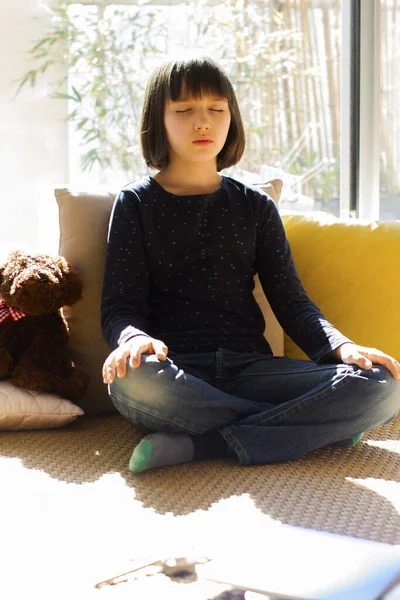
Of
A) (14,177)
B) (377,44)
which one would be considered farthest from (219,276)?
(377,44)

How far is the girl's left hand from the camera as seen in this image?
131cm

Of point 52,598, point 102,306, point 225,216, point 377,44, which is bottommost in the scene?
point 52,598

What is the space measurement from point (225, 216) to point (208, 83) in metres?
0.26

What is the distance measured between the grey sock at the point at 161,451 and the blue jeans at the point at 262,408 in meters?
0.03

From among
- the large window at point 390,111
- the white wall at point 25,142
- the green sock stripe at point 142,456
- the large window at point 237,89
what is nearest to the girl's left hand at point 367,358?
the green sock stripe at point 142,456

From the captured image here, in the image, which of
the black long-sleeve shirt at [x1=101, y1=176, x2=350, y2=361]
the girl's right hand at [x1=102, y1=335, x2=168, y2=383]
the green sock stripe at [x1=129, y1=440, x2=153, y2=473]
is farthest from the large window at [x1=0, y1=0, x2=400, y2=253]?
the green sock stripe at [x1=129, y1=440, x2=153, y2=473]

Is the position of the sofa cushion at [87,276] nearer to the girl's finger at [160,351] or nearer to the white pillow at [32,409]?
the white pillow at [32,409]

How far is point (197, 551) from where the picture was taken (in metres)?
0.79

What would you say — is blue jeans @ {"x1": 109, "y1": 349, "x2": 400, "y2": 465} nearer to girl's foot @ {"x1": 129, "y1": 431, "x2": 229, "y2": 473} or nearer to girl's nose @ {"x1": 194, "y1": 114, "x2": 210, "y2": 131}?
girl's foot @ {"x1": 129, "y1": 431, "x2": 229, "y2": 473}

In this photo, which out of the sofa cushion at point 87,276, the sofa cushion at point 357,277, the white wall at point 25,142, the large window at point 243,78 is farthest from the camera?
the large window at point 243,78

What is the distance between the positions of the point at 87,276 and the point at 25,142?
534 mm

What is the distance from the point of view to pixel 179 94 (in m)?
1.52

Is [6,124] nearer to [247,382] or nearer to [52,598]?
[247,382]

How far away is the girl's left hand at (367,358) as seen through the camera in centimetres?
131
